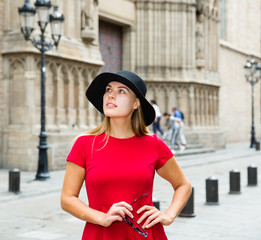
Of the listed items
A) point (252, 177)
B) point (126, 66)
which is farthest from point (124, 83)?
point (126, 66)

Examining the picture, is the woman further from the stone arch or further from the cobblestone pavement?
the stone arch

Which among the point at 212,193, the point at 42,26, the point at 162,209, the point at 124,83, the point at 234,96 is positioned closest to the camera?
the point at 124,83

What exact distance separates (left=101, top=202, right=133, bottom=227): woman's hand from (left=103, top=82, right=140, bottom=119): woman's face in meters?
0.47

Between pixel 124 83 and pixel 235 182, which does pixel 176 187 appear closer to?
pixel 124 83

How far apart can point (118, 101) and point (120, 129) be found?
5.6 inches

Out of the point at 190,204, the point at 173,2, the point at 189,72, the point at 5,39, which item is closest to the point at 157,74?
the point at 189,72

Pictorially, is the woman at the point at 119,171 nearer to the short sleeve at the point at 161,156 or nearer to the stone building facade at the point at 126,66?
the short sleeve at the point at 161,156

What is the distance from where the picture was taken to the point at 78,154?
8.76 feet

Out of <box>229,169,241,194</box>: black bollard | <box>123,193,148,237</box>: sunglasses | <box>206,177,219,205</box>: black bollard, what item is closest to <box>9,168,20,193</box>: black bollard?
<box>206,177,219,205</box>: black bollard

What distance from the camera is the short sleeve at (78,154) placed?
2.66 meters

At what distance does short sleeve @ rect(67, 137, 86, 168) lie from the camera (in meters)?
2.66

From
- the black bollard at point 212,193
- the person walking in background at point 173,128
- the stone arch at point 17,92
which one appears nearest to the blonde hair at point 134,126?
the black bollard at point 212,193

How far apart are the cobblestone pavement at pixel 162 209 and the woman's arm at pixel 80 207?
13.8 feet

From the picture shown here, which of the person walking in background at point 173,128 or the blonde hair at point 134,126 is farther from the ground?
the blonde hair at point 134,126
